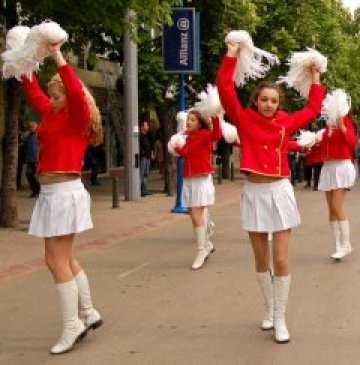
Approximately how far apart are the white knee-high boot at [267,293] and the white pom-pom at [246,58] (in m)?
1.47

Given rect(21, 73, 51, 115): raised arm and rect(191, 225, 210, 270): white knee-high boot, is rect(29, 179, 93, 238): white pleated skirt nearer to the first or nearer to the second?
rect(21, 73, 51, 115): raised arm

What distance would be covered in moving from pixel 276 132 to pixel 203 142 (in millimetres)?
3690

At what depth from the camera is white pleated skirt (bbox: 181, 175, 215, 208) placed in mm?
9438

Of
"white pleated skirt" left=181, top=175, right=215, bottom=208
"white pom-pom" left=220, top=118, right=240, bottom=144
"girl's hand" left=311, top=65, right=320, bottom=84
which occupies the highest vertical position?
"girl's hand" left=311, top=65, right=320, bottom=84

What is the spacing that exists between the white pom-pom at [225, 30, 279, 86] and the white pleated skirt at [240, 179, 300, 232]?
0.83 meters

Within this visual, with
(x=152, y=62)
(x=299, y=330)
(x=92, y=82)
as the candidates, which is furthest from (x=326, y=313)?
(x=92, y=82)

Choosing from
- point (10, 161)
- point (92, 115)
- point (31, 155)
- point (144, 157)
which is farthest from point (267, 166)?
point (144, 157)

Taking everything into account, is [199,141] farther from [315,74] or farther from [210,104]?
[315,74]

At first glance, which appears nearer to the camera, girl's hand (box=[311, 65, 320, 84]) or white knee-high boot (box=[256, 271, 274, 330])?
white knee-high boot (box=[256, 271, 274, 330])

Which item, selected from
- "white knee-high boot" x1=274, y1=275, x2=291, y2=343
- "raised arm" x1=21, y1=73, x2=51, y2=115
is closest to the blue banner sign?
"raised arm" x1=21, y1=73, x2=51, y2=115

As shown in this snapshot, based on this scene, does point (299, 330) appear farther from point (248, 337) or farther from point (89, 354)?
point (89, 354)

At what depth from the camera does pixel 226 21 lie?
21.1m

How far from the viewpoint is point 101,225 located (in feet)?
45.1

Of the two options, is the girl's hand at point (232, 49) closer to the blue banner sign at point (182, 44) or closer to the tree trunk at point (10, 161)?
the tree trunk at point (10, 161)
